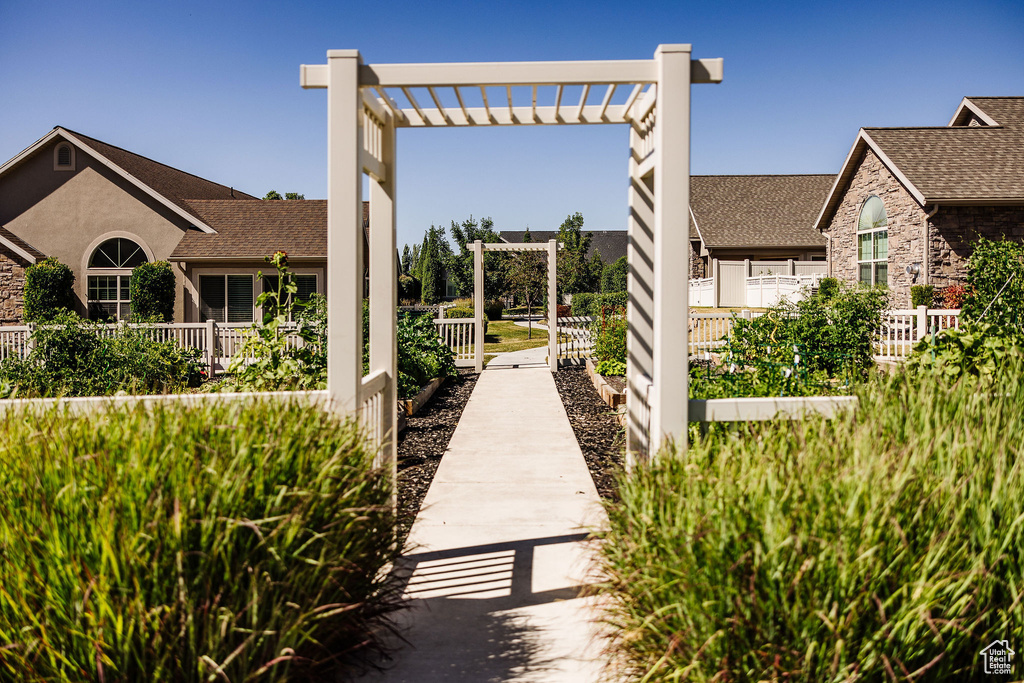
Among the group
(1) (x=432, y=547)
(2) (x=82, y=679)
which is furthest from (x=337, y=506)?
(1) (x=432, y=547)

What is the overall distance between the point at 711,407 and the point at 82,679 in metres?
2.84

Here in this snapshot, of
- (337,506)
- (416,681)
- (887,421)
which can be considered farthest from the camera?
(887,421)

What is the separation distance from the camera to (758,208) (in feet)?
90.3

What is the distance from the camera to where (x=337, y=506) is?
2500 mm

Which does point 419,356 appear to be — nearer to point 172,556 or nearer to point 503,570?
point 503,570

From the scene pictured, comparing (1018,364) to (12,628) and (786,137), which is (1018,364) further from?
Answer: (786,137)

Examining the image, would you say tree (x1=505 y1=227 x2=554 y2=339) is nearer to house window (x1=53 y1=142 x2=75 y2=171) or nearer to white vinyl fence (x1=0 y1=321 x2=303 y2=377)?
white vinyl fence (x1=0 y1=321 x2=303 y2=377)

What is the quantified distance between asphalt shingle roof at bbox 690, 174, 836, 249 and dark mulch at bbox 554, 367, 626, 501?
52.3 feet

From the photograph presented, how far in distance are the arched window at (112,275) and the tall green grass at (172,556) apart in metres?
17.6

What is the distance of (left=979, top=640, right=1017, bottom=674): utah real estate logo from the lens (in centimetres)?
220

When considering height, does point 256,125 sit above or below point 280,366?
above

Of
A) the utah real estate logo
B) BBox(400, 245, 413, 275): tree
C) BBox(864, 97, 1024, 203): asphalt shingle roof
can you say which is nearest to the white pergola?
the utah real estate logo

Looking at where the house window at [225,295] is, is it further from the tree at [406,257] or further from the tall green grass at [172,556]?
the tree at [406,257]

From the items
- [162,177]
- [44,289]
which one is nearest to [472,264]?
[162,177]
